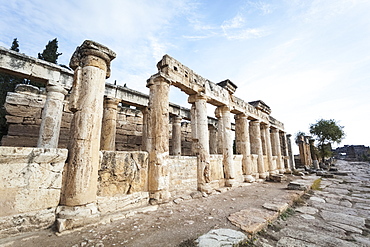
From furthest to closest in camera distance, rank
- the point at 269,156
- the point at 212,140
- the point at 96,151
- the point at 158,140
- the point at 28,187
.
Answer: the point at 212,140, the point at 269,156, the point at 158,140, the point at 96,151, the point at 28,187

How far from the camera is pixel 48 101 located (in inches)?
235

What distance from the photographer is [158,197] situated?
4105 mm

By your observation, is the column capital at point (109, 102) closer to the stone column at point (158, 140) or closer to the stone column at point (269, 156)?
the stone column at point (158, 140)

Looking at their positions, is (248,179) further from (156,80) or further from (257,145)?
(156,80)

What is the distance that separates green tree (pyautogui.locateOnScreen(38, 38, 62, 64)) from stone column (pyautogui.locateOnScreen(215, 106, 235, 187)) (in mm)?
13683

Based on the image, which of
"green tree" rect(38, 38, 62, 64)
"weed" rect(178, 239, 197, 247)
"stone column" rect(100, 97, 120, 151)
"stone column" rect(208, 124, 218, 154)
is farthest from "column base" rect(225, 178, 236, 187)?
"green tree" rect(38, 38, 62, 64)

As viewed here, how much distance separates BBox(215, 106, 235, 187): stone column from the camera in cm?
677

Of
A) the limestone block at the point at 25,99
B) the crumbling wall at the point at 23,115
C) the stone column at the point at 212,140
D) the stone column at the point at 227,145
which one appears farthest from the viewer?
the stone column at the point at 212,140

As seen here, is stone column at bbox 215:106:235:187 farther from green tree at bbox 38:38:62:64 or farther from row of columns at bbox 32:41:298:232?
green tree at bbox 38:38:62:64

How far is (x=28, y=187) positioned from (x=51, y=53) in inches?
597

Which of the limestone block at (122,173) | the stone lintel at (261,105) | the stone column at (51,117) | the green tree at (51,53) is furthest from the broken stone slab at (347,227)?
the green tree at (51,53)

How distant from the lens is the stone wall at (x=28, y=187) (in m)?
2.36

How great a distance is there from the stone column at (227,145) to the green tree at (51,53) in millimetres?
13683

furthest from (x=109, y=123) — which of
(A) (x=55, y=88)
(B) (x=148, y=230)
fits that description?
(B) (x=148, y=230)
